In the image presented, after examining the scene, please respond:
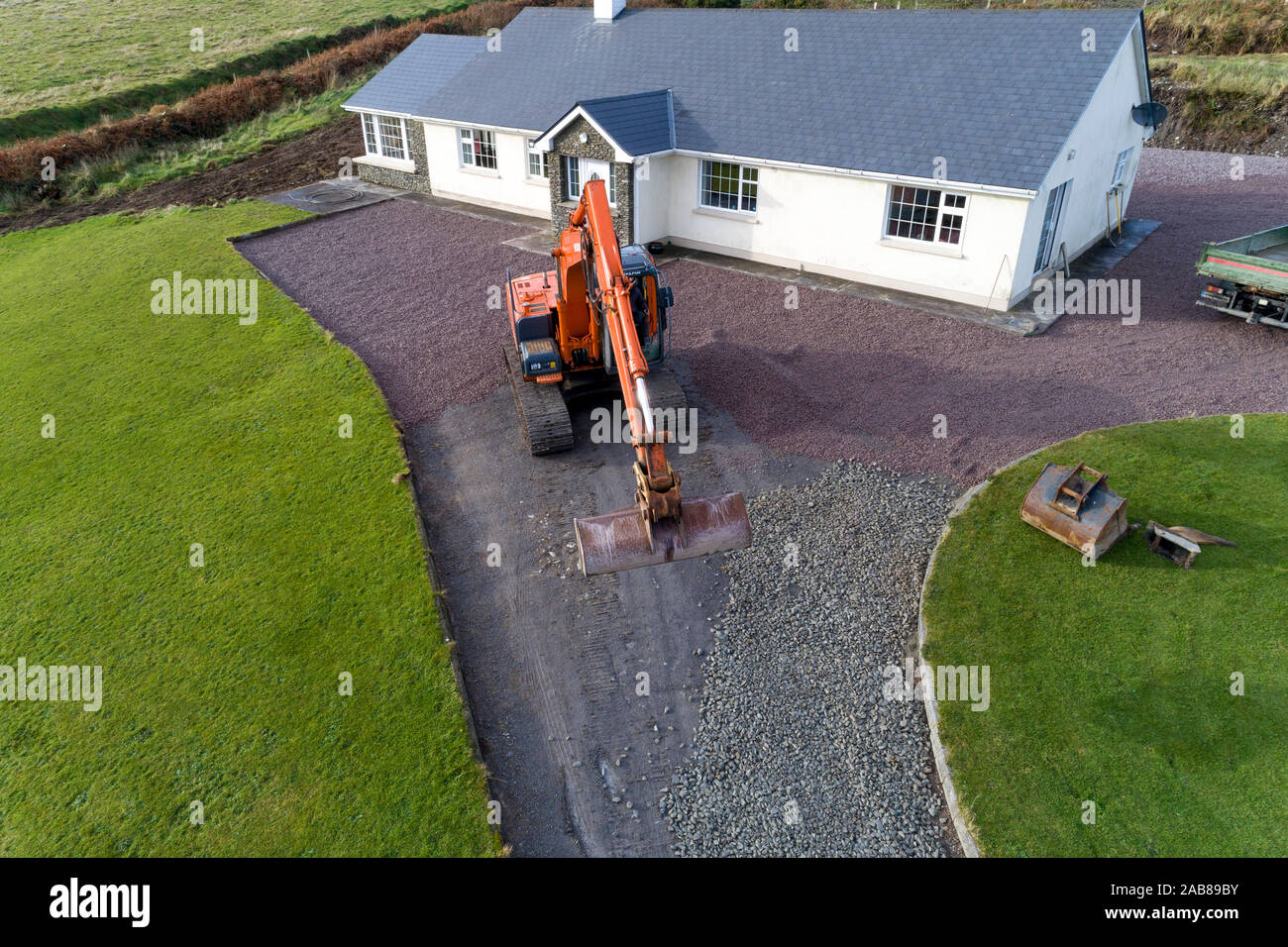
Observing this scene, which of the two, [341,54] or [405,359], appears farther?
[341,54]

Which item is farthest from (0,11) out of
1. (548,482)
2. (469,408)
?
(548,482)

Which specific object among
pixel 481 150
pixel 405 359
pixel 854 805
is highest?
pixel 481 150

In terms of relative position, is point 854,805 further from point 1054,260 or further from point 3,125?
point 3,125

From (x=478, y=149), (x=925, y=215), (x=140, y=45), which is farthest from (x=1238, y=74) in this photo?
(x=140, y=45)

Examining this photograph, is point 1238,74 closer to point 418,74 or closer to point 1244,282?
point 1244,282

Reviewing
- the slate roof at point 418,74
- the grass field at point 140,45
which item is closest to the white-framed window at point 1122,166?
the slate roof at point 418,74

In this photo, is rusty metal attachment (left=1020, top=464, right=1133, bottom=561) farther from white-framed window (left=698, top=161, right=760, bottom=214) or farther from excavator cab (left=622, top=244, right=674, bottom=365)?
white-framed window (left=698, top=161, right=760, bottom=214)

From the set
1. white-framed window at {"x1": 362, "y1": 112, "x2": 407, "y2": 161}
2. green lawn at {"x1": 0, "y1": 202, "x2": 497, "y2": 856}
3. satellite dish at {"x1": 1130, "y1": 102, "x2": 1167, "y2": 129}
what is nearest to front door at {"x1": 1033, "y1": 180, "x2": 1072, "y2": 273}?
satellite dish at {"x1": 1130, "y1": 102, "x2": 1167, "y2": 129}
